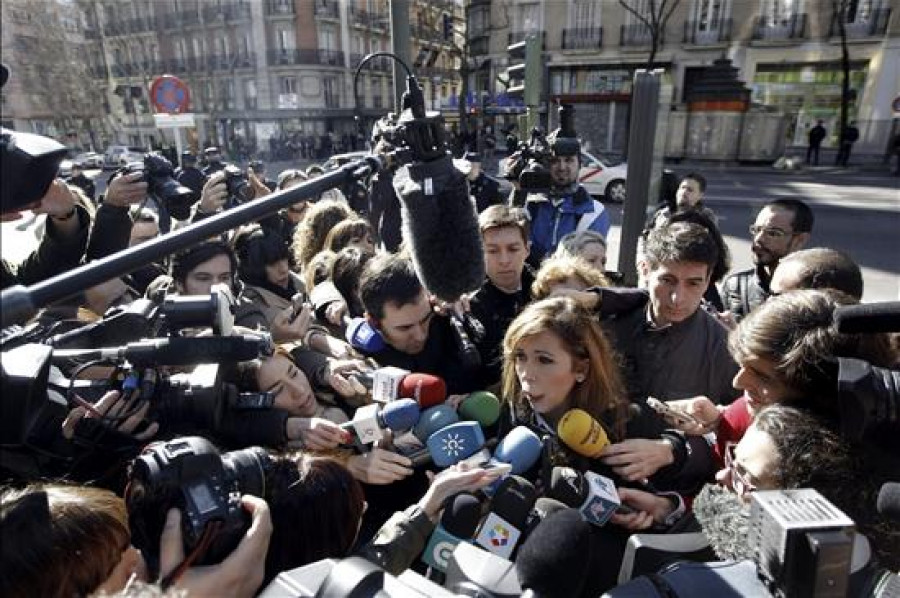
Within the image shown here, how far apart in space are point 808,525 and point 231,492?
3.40ft

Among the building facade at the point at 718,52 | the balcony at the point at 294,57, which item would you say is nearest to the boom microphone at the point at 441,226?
the building facade at the point at 718,52

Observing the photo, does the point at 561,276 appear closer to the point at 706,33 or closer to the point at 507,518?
the point at 507,518

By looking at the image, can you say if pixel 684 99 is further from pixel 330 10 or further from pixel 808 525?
pixel 808 525

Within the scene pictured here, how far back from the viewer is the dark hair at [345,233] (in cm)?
352

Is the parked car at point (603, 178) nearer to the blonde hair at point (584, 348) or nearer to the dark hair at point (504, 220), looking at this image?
the dark hair at point (504, 220)

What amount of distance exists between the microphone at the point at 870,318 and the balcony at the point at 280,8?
3758cm

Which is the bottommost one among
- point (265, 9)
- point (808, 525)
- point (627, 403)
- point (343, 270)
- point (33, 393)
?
point (627, 403)

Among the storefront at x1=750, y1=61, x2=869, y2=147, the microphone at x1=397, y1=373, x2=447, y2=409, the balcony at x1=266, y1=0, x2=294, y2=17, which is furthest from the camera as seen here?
the balcony at x1=266, y1=0, x2=294, y2=17

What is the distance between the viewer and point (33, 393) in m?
0.78

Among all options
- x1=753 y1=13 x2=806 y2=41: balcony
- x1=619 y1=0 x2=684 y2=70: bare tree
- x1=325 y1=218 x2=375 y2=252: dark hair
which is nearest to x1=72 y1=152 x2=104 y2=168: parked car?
x1=325 y1=218 x2=375 y2=252: dark hair

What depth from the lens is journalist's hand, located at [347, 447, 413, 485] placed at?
1.62 meters

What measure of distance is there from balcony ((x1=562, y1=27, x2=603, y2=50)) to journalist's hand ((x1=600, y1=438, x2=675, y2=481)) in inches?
1085

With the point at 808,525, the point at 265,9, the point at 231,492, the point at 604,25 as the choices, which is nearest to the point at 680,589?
the point at 808,525

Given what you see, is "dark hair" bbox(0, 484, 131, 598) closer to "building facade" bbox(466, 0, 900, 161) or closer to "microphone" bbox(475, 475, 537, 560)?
"microphone" bbox(475, 475, 537, 560)
